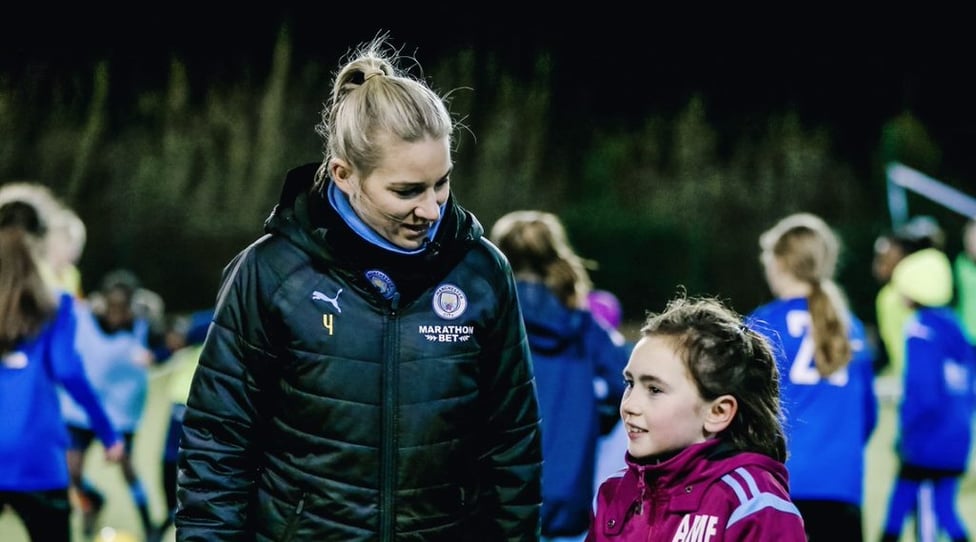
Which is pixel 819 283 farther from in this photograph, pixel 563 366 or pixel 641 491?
pixel 641 491

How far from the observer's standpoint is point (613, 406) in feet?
15.5

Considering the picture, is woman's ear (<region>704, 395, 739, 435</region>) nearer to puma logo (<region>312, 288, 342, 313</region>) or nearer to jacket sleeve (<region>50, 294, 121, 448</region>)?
puma logo (<region>312, 288, 342, 313</region>)

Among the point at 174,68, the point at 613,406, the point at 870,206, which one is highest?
the point at 174,68

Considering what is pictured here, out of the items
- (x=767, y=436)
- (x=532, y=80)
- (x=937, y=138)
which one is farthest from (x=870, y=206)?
(x=767, y=436)

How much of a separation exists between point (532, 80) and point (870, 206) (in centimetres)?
558

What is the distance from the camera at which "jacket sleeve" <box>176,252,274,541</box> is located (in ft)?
7.51

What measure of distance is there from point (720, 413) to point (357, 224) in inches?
31.0

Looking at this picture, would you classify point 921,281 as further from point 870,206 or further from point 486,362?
point 870,206

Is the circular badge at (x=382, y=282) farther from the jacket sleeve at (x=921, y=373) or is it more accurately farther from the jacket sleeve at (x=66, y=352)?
the jacket sleeve at (x=921, y=373)

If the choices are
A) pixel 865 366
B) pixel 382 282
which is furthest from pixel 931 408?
pixel 382 282

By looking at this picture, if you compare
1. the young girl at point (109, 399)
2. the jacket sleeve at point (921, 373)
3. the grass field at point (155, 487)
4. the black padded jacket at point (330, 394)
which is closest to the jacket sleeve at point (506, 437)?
the black padded jacket at point (330, 394)

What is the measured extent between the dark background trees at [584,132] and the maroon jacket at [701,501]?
15.2 meters

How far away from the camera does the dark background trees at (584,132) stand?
18078 mm

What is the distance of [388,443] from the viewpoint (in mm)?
2297
